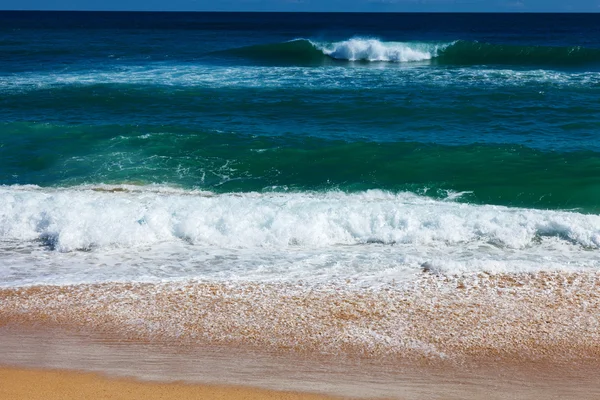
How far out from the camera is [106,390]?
523 cm

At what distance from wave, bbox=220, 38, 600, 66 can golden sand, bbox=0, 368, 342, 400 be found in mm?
24924

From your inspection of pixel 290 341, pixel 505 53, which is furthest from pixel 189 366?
pixel 505 53

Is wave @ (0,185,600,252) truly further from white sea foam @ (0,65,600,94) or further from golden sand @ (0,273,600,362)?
white sea foam @ (0,65,600,94)

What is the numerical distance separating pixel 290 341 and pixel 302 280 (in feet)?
4.31

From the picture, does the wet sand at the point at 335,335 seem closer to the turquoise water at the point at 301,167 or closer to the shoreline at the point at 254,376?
the shoreline at the point at 254,376

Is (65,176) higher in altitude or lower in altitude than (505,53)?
lower

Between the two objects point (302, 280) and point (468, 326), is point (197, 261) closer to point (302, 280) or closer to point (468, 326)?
point (302, 280)

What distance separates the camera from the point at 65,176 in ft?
40.5

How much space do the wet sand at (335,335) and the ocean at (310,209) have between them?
0.10 feet

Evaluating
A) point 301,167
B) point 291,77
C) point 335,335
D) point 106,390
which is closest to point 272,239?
point 335,335

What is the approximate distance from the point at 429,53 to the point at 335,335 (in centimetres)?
2635

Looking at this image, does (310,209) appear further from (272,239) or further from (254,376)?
(254,376)

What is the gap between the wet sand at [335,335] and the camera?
5.39 meters

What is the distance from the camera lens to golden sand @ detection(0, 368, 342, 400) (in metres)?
5.14
